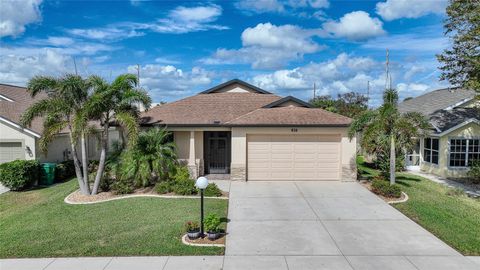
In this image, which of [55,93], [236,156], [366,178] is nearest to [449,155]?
→ [366,178]

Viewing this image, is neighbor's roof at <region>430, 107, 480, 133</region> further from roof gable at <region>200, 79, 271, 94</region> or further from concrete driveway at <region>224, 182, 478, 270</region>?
roof gable at <region>200, 79, 271, 94</region>

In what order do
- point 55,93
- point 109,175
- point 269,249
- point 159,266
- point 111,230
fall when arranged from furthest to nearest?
point 109,175 → point 55,93 → point 111,230 → point 269,249 → point 159,266

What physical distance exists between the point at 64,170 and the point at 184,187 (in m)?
8.18

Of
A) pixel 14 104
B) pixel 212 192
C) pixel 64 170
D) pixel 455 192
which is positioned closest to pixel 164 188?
pixel 212 192

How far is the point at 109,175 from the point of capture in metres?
16.1

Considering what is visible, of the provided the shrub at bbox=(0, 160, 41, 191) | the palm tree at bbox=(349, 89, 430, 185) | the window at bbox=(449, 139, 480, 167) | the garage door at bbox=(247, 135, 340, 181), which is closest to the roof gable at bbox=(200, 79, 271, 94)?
the garage door at bbox=(247, 135, 340, 181)

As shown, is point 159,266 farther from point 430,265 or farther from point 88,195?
point 88,195

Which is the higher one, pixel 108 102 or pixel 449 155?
pixel 108 102

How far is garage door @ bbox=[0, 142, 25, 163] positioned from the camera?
18641 millimetres

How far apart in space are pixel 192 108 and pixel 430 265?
14562 mm

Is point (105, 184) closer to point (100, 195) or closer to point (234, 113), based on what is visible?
point (100, 195)

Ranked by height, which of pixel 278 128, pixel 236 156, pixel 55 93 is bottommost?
pixel 236 156

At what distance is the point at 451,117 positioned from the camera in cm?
2127

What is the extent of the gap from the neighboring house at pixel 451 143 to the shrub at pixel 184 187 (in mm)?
13766
